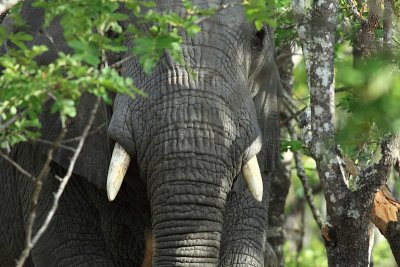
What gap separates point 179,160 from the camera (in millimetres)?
7043

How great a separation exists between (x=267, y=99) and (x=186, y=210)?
1.42m

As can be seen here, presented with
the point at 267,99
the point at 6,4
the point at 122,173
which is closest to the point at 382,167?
the point at 267,99

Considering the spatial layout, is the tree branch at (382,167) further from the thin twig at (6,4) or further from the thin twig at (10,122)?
the thin twig at (10,122)

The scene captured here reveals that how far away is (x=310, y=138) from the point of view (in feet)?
25.5

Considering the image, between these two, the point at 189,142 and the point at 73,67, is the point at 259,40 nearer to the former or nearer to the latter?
the point at 189,142

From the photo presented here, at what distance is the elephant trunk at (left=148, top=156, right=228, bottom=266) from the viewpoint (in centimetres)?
704

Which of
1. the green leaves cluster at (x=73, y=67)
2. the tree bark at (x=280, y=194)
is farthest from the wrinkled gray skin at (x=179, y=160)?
the tree bark at (x=280, y=194)

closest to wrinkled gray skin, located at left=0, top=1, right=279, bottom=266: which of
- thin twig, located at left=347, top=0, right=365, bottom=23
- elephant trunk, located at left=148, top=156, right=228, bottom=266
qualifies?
elephant trunk, located at left=148, top=156, right=228, bottom=266

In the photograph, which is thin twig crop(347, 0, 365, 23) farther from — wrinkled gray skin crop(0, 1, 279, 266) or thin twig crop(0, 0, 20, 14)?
thin twig crop(0, 0, 20, 14)

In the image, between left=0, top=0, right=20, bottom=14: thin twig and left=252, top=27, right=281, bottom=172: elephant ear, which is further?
left=252, top=27, right=281, bottom=172: elephant ear

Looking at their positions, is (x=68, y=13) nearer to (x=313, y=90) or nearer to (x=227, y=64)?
(x=227, y=64)

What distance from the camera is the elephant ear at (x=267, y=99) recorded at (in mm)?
7968

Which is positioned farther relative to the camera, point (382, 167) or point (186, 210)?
point (382, 167)

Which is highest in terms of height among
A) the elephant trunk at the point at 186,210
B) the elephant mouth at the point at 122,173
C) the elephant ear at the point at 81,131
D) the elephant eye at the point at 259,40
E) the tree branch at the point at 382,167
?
the elephant eye at the point at 259,40
